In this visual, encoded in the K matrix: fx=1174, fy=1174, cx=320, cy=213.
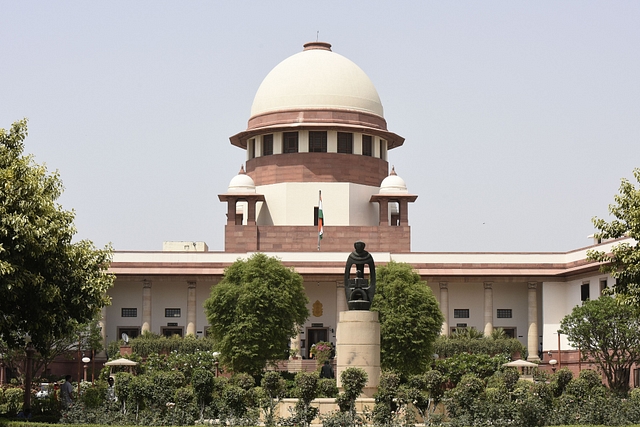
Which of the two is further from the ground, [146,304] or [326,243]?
[326,243]

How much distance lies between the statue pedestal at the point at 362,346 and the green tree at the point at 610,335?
704 inches

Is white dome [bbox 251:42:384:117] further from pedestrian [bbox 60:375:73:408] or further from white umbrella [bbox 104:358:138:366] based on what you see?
pedestrian [bbox 60:375:73:408]

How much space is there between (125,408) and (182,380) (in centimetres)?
184

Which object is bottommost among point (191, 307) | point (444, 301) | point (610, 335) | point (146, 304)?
point (610, 335)

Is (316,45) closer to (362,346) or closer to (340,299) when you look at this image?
(340,299)

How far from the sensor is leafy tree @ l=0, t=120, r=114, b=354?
91.2ft

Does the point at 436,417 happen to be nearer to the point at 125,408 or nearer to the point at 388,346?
the point at 125,408

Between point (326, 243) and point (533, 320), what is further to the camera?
point (326, 243)

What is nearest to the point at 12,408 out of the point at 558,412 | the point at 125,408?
the point at 125,408

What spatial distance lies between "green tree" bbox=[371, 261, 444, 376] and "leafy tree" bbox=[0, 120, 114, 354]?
22.2 metres

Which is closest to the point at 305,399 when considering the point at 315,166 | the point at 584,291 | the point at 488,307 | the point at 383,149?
the point at 584,291

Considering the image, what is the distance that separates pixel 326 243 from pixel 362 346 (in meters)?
33.7

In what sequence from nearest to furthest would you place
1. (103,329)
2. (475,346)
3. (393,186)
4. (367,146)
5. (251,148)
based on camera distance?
(475,346), (103,329), (393,186), (367,146), (251,148)

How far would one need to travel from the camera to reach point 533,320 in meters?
64.6
